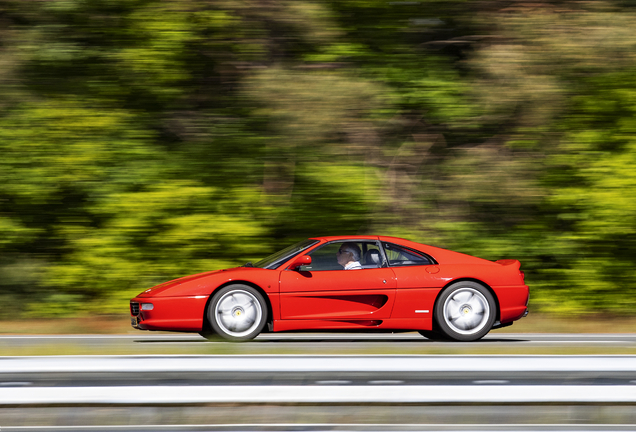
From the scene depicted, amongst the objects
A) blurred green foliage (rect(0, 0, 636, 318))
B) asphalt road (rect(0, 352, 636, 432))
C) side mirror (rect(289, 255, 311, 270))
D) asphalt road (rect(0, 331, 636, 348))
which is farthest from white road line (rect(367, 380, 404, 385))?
blurred green foliage (rect(0, 0, 636, 318))

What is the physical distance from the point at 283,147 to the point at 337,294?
14.6ft

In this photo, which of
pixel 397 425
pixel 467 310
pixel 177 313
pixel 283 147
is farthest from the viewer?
pixel 283 147

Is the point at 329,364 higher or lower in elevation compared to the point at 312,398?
higher

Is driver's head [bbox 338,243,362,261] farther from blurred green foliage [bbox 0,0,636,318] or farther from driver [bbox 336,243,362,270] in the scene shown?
blurred green foliage [bbox 0,0,636,318]

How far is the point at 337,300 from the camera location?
22.8 ft

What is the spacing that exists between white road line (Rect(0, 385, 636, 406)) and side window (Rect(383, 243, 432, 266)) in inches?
133

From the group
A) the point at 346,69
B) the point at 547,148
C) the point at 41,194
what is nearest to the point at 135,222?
the point at 41,194

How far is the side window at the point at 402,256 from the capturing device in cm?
725

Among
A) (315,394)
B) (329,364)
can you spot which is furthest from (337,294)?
(315,394)

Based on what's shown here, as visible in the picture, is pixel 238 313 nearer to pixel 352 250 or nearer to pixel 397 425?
pixel 352 250

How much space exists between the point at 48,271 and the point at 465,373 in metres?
8.52

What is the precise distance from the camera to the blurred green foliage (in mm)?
10781

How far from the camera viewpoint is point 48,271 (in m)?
10.9

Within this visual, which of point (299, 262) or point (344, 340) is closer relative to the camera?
point (299, 262)
